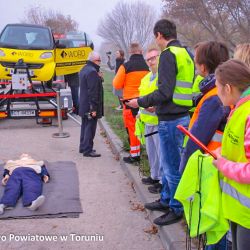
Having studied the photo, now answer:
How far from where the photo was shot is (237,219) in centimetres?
250

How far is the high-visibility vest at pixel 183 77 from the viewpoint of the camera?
13.6ft

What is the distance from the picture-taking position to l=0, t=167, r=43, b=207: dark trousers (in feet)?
16.5

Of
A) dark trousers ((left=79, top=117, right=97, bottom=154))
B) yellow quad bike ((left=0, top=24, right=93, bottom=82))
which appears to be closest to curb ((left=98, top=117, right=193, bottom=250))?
dark trousers ((left=79, top=117, right=97, bottom=154))

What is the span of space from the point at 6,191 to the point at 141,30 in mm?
55547

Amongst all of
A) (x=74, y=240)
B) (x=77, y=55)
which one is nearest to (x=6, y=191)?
(x=74, y=240)

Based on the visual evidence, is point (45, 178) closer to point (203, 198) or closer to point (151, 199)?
point (151, 199)

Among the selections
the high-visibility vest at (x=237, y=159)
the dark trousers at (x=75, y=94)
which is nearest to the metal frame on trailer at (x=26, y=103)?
the dark trousers at (x=75, y=94)

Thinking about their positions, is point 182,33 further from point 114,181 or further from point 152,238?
point 152,238

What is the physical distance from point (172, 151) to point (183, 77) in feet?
2.57

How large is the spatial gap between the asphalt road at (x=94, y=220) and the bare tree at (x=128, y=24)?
50402mm

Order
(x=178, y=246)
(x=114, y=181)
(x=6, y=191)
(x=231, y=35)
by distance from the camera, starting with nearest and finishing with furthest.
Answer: (x=178, y=246) < (x=6, y=191) < (x=114, y=181) < (x=231, y=35)

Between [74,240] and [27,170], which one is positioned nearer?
[74,240]

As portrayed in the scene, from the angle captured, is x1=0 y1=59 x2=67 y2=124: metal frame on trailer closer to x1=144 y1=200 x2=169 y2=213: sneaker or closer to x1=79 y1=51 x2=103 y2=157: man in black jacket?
x1=79 y1=51 x2=103 y2=157: man in black jacket

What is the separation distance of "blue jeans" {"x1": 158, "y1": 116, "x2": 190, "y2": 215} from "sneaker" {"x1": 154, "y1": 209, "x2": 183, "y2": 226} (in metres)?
0.04
